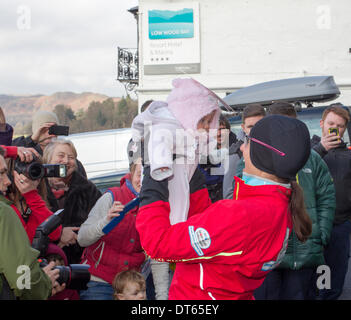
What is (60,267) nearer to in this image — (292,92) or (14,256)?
(14,256)

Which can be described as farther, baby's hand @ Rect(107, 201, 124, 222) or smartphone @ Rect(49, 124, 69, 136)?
smartphone @ Rect(49, 124, 69, 136)

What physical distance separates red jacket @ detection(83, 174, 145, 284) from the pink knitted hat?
4.47ft

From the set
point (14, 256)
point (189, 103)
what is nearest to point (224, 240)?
point (189, 103)

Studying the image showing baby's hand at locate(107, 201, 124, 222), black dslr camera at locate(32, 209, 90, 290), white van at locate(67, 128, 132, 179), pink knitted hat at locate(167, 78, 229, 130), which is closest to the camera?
pink knitted hat at locate(167, 78, 229, 130)

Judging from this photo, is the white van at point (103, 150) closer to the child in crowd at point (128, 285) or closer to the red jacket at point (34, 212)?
the child in crowd at point (128, 285)

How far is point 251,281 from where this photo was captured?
189cm

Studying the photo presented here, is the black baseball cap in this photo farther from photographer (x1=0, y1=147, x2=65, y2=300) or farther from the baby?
photographer (x1=0, y1=147, x2=65, y2=300)

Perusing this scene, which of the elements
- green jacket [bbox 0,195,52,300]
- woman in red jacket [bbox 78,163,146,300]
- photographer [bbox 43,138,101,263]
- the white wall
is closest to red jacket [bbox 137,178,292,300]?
green jacket [bbox 0,195,52,300]

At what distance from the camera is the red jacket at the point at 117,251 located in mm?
3107

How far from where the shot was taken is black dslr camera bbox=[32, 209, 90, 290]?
8.34ft

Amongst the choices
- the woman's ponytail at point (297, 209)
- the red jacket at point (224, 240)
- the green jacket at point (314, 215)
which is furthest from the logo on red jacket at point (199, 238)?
the green jacket at point (314, 215)

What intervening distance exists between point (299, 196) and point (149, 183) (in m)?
0.69

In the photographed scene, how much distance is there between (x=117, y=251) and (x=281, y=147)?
175cm

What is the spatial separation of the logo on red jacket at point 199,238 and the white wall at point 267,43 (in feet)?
54.7
